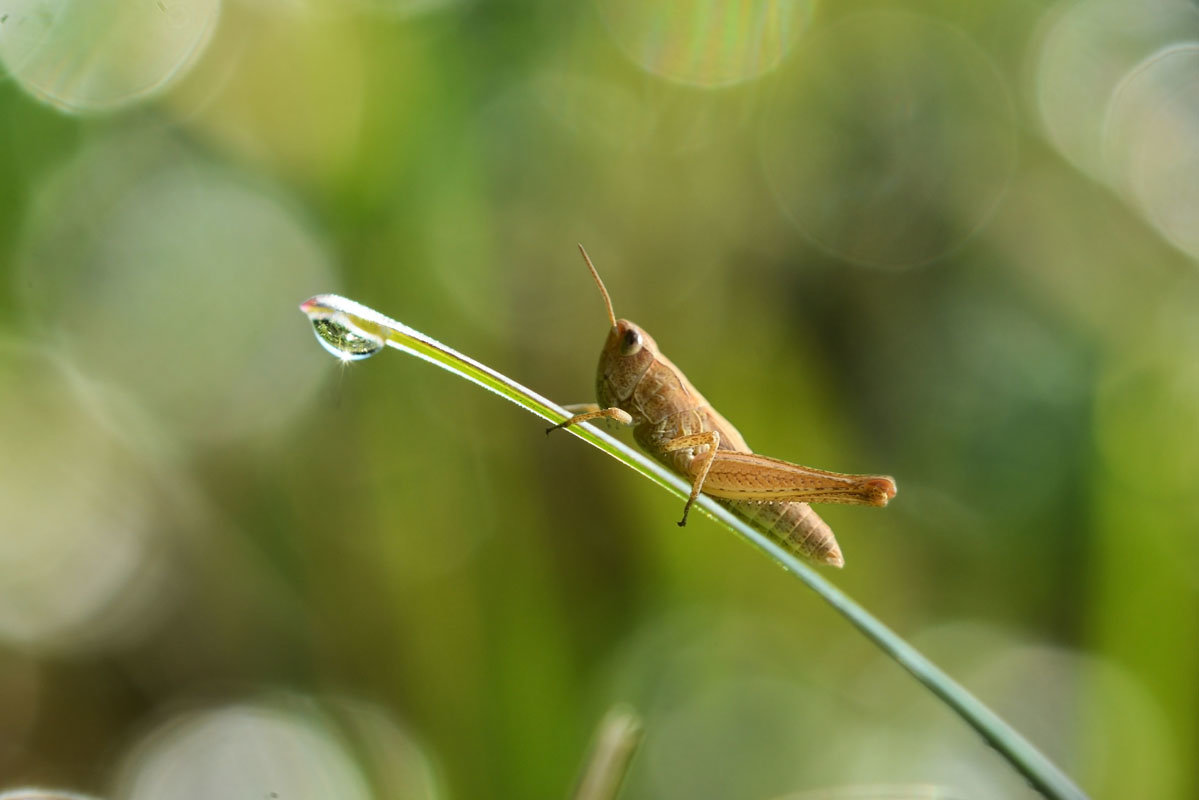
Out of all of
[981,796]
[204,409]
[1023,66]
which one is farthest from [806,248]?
[204,409]

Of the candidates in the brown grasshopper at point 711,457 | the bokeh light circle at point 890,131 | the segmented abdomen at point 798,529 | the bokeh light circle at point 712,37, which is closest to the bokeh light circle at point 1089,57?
the bokeh light circle at point 890,131

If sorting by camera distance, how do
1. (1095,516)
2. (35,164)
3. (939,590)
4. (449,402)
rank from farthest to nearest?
1. (939,590)
2. (449,402)
3. (1095,516)
4. (35,164)

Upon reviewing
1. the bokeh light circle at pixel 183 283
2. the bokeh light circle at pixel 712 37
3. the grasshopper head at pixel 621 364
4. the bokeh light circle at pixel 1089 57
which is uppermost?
the bokeh light circle at pixel 1089 57

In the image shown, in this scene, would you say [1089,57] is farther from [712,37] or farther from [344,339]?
[344,339]

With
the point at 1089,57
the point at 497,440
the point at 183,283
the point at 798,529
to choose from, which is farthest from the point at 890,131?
the point at 183,283

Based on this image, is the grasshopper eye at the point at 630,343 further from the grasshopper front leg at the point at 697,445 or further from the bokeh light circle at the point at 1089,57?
the bokeh light circle at the point at 1089,57

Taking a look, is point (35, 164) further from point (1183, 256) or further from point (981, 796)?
point (1183, 256)

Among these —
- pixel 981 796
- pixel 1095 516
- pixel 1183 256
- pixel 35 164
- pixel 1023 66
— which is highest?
pixel 1023 66
